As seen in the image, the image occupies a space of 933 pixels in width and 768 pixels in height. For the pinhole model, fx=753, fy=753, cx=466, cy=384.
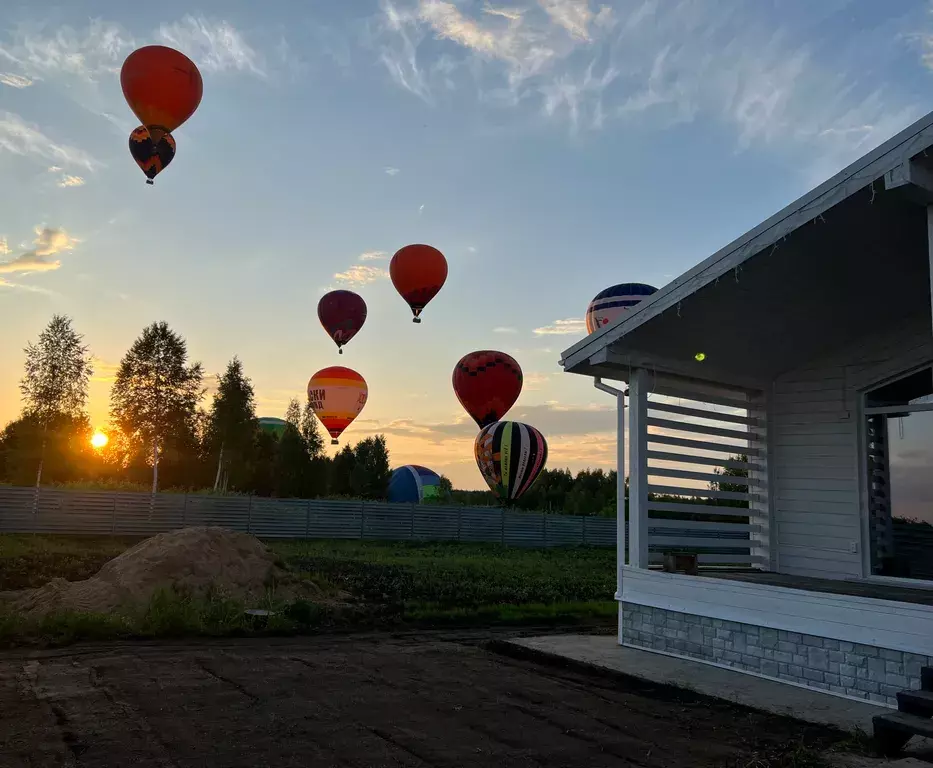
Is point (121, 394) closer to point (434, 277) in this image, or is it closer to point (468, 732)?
point (434, 277)

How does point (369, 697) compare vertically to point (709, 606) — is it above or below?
below

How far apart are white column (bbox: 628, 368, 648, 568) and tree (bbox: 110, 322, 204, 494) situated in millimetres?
31979

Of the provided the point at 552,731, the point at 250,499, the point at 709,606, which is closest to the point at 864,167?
the point at 709,606

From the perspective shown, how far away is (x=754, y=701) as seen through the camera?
657 centimetres

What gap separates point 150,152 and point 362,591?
43.0 ft

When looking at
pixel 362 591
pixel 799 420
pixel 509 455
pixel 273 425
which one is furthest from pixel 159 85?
pixel 273 425

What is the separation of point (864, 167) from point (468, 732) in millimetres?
5426

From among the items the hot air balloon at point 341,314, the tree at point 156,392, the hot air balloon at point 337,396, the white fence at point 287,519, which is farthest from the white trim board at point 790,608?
the tree at point 156,392

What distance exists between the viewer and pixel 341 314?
100ft

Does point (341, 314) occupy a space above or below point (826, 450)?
above

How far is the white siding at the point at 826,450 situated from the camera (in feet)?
29.7

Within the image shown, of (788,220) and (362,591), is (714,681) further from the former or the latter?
(362,591)

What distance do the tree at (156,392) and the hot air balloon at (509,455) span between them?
16.4 meters

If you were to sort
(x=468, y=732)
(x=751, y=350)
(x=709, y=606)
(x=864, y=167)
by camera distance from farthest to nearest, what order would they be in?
(x=751, y=350) → (x=709, y=606) → (x=864, y=167) → (x=468, y=732)
